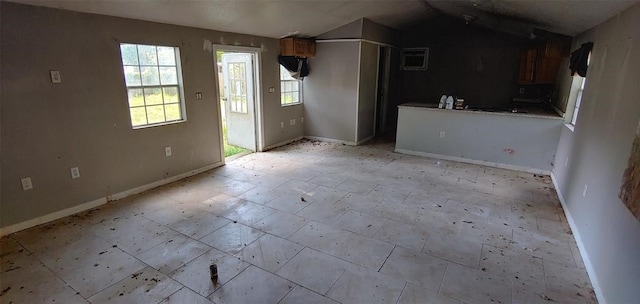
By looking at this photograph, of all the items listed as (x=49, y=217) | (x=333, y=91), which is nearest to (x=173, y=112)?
(x=49, y=217)

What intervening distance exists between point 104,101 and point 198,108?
1.24 metres

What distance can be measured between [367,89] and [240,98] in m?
2.54

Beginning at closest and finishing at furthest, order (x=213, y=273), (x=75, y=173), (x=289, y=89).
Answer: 1. (x=213, y=273)
2. (x=75, y=173)
3. (x=289, y=89)

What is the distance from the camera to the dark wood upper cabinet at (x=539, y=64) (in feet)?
17.2

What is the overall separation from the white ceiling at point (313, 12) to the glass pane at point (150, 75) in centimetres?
58

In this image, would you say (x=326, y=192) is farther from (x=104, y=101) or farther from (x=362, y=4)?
(x=362, y=4)

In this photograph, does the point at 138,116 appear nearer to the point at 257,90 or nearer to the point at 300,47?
the point at 257,90

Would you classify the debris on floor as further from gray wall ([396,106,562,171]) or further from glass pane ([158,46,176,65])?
gray wall ([396,106,562,171])

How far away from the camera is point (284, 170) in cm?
477

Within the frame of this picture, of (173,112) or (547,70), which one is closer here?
(173,112)

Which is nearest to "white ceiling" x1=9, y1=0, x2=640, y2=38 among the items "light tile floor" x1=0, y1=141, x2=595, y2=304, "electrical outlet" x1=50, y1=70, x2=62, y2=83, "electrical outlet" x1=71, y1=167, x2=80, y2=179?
"electrical outlet" x1=50, y1=70, x2=62, y2=83

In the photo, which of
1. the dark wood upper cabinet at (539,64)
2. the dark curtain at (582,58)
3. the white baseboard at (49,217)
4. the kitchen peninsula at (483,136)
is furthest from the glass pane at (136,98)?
the dark wood upper cabinet at (539,64)

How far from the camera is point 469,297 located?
83.8 inches

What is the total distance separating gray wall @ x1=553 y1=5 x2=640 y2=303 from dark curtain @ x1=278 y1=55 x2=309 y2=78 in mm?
4383
